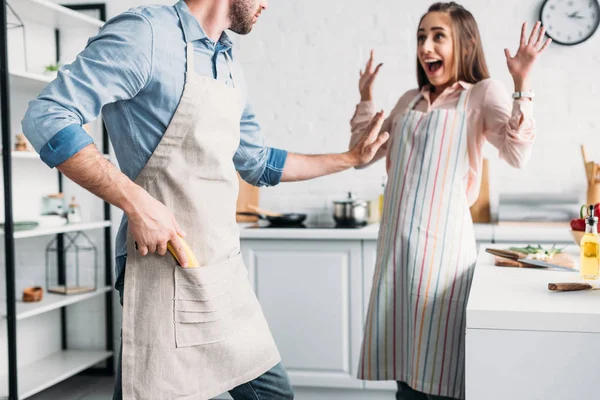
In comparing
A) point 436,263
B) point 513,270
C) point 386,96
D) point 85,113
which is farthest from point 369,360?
point 386,96

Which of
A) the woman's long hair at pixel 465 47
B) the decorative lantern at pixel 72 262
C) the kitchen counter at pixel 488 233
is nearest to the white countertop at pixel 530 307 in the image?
the woman's long hair at pixel 465 47

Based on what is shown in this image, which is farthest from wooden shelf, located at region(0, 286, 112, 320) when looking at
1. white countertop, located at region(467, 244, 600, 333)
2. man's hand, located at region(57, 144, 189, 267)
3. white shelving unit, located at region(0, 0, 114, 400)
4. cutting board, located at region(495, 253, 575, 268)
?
white countertop, located at region(467, 244, 600, 333)

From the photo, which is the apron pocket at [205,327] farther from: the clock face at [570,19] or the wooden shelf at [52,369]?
the clock face at [570,19]

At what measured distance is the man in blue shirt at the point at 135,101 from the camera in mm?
1382

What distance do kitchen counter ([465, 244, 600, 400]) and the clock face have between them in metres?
2.58

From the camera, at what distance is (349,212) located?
3.56m

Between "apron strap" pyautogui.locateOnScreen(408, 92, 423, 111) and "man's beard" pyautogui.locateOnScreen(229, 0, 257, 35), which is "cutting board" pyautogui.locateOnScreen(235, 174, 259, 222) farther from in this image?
"man's beard" pyautogui.locateOnScreen(229, 0, 257, 35)

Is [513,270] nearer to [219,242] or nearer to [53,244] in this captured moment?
Answer: [219,242]

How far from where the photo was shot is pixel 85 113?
1.43 metres

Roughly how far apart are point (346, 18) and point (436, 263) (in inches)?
83.9

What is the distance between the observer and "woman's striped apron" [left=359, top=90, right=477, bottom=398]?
211 cm

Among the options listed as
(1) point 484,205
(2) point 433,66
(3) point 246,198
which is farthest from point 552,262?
(3) point 246,198

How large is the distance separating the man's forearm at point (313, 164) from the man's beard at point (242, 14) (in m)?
0.48

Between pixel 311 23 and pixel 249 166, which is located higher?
pixel 311 23
